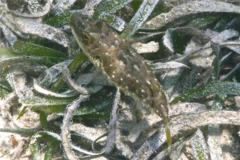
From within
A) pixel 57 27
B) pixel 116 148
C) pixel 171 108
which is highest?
pixel 57 27

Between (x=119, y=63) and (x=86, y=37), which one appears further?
(x=86, y=37)

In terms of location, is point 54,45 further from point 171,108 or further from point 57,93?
point 171,108

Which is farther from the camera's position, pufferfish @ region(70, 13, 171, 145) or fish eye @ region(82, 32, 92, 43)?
fish eye @ region(82, 32, 92, 43)

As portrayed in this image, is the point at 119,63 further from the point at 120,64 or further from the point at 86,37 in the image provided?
the point at 86,37

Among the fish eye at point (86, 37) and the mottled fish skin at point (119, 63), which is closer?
the mottled fish skin at point (119, 63)

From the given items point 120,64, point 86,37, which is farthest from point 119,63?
point 86,37

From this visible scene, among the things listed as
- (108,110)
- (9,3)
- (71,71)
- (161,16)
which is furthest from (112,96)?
(9,3)
